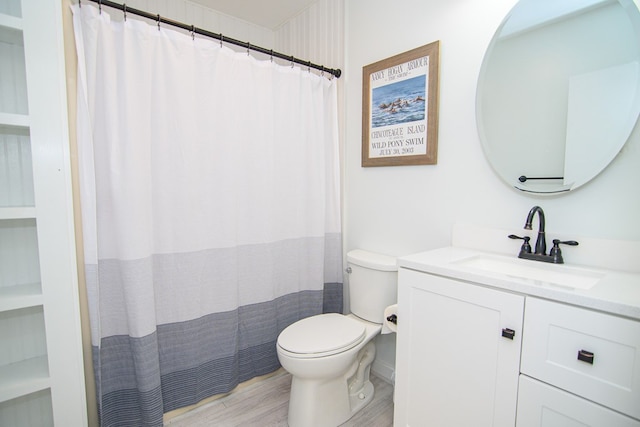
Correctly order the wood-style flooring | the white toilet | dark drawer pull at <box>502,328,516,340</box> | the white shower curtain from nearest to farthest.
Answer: dark drawer pull at <box>502,328,516,340</box> → the white shower curtain → the white toilet → the wood-style flooring

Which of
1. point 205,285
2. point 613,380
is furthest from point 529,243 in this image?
point 205,285

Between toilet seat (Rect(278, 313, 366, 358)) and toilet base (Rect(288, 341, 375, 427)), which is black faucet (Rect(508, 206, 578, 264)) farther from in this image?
toilet base (Rect(288, 341, 375, 427))

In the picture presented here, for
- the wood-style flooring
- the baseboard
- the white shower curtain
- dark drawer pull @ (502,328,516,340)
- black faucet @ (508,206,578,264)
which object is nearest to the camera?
dark drawer pull @ (502,328,516,340)

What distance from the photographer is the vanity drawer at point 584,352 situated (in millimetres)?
762

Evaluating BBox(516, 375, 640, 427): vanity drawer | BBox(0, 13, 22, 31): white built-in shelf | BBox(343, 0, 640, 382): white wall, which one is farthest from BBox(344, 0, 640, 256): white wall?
BBox(0, 13, 22, 31): white built-in shelf

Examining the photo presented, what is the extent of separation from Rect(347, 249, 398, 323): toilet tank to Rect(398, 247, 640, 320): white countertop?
44cm

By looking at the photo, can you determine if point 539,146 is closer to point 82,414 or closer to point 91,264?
point 91,264

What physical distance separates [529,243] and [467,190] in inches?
14.3

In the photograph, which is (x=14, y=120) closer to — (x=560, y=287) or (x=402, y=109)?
(x=402, y=109)

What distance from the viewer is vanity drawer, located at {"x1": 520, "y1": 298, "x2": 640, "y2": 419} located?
2.50 ft

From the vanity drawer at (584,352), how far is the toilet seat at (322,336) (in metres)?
0.77

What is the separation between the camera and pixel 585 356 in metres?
0.82

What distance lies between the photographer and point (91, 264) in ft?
4.19

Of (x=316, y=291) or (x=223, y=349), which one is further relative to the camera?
(x=316, y=291)
